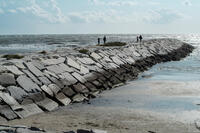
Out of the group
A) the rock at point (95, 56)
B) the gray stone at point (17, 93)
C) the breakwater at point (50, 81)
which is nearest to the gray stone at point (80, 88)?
the breakwater at point (50, 81)

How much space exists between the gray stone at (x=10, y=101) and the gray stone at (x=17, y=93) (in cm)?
16

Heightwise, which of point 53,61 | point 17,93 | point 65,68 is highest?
point 53,61

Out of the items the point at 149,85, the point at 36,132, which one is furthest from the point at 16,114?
the point at 149,85

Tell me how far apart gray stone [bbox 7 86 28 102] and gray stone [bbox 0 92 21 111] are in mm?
159

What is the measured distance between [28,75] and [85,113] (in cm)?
257

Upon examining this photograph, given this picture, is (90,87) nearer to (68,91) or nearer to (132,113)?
(68,91)

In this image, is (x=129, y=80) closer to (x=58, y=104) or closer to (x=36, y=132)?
(x=58, y=104)

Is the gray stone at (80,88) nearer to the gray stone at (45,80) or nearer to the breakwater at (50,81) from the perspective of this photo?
the breakwater at (50,81)

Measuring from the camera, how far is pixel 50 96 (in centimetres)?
780

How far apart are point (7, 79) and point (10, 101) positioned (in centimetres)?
115

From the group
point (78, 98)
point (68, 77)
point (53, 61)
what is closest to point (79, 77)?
point (68, 77)

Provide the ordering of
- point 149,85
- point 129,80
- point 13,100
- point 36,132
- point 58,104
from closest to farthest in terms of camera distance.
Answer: point 36,132 < point 13,100 < point 58,104 < point 149,85 < point 129,80

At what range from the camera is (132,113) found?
263 inches

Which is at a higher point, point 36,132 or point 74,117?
point 36,132
